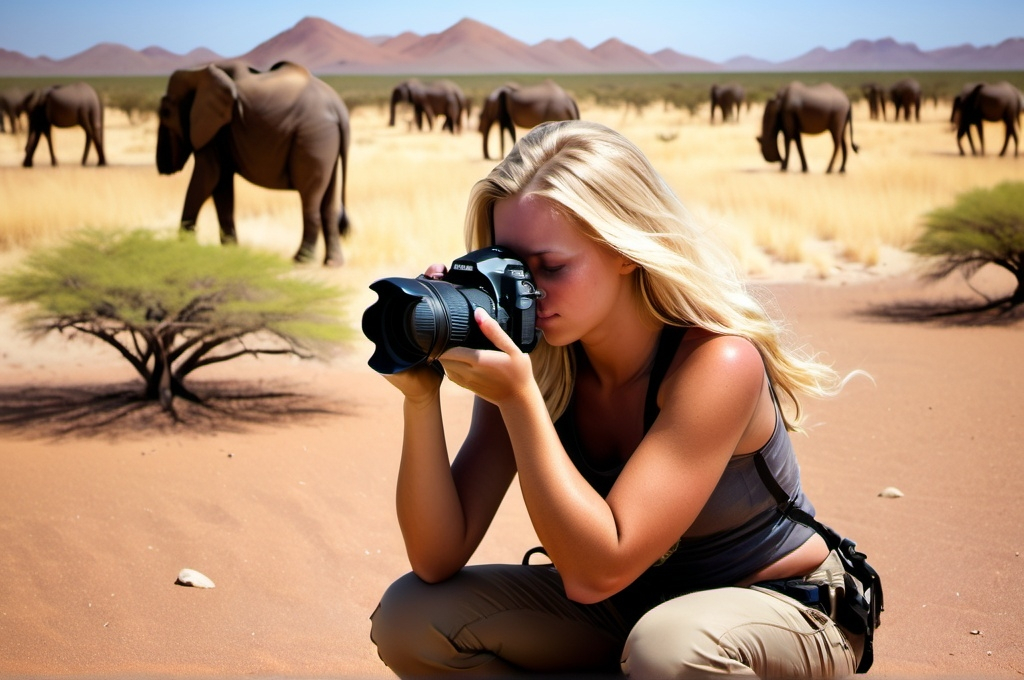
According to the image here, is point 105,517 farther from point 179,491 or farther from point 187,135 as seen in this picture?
point 187,135

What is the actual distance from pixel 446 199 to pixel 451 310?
10.9 m

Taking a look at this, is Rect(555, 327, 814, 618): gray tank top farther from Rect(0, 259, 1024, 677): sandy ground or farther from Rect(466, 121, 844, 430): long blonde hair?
Rect(0, 259, 1024, 677): sandy ground

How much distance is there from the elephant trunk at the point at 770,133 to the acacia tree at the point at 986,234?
925cm

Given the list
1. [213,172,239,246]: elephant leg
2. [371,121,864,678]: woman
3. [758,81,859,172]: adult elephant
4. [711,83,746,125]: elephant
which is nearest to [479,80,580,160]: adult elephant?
[758,81,859,172]: adult elephant

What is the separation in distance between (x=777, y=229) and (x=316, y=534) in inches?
292

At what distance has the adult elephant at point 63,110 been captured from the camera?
12219mm

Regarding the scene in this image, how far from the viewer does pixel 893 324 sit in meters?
6.73

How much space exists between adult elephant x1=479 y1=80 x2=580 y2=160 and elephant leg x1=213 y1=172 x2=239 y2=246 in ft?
31.1

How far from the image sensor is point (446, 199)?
12344 mm

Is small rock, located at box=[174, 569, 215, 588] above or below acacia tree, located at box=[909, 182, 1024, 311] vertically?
below

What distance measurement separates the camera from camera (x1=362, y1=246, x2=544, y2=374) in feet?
4.97

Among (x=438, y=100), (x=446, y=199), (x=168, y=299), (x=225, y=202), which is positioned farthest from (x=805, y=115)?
(x=168, y=299)

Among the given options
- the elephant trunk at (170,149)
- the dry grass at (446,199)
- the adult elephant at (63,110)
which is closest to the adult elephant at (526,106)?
the dry grass at (446,199)

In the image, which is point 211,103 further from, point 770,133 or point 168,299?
point 770,133
